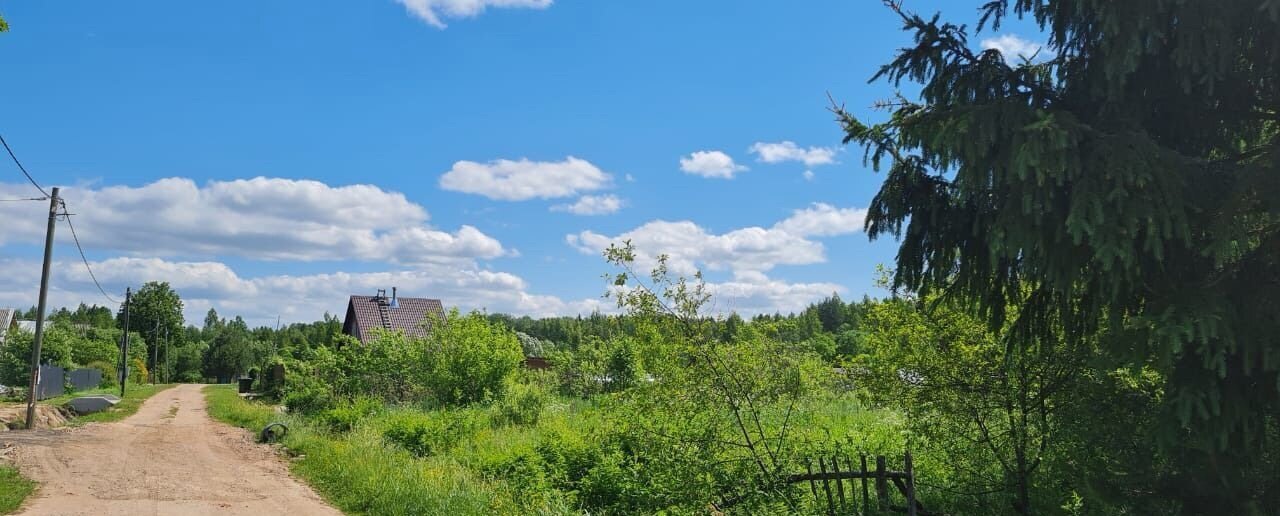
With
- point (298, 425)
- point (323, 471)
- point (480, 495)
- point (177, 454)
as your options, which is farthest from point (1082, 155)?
point (298, 425)

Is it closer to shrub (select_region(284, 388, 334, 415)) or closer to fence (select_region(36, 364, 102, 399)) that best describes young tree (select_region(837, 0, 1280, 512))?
shrub (select_region(284, 388, 334, 415))

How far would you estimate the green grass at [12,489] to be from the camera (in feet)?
30.6

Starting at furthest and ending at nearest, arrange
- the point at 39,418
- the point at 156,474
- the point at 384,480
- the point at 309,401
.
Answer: the point at 309,401
the point at 39,418
the point at 156,474
the point at 384,480

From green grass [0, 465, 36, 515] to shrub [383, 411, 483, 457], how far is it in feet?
17.3

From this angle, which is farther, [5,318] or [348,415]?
[5,318]

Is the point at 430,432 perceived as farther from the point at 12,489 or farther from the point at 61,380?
the point at 61,380

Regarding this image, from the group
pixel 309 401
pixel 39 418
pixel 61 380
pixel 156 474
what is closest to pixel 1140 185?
pixel 156 474

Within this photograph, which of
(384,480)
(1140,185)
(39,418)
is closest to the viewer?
(1140,185)

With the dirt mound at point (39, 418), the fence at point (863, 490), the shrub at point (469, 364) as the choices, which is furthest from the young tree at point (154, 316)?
the fence at point (863, 490)

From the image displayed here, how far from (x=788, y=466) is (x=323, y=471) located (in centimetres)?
767

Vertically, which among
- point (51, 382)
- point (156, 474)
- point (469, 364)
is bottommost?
point (156, 474)

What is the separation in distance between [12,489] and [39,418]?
40.4 feet

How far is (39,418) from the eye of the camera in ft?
66.5

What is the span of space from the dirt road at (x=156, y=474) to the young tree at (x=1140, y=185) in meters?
8.05
